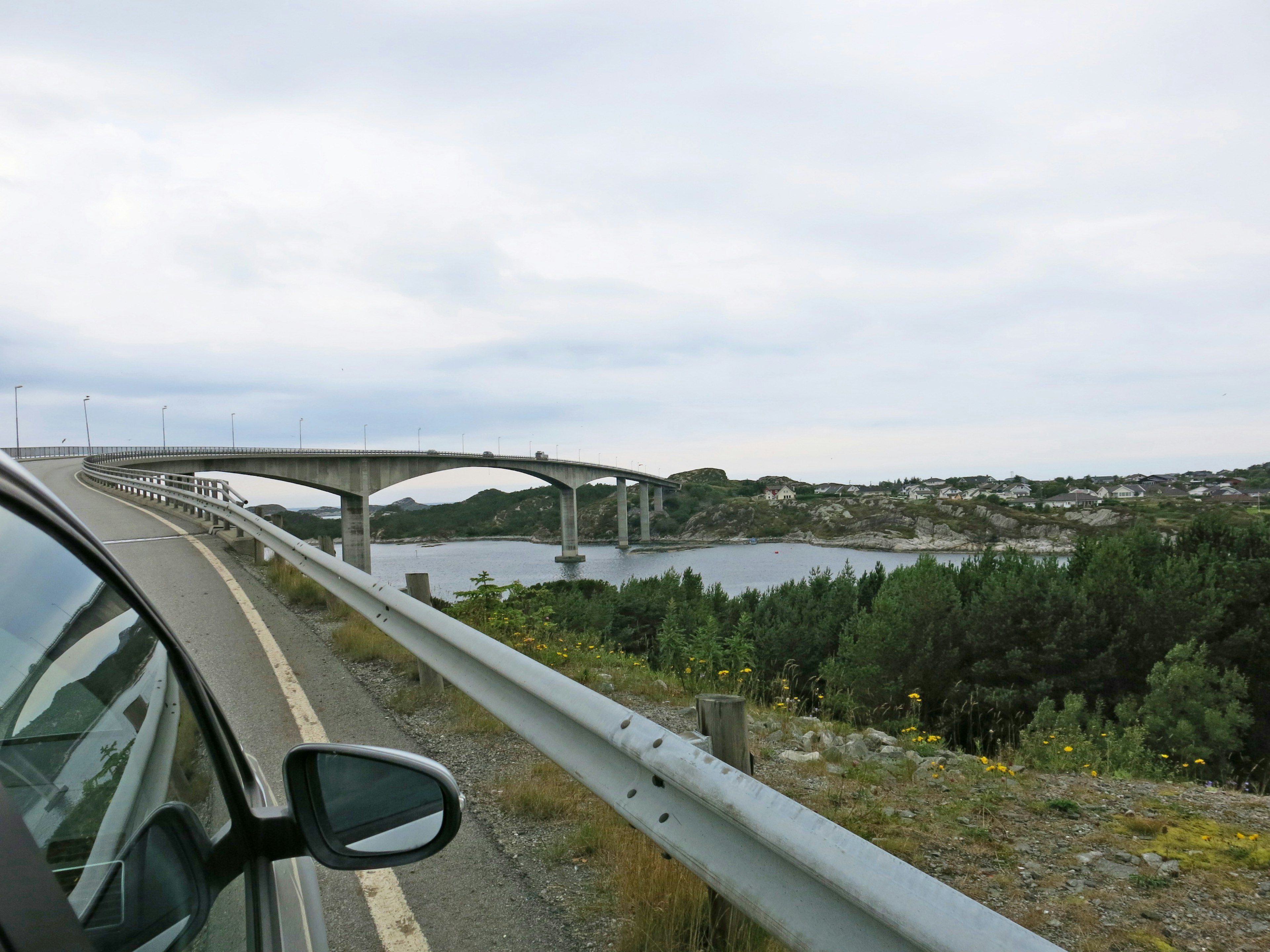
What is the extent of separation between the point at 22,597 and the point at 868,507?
123 m

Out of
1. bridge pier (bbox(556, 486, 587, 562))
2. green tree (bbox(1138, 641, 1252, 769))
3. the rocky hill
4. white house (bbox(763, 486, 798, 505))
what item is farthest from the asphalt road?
white house (bbox(763, 486, 798, 505))

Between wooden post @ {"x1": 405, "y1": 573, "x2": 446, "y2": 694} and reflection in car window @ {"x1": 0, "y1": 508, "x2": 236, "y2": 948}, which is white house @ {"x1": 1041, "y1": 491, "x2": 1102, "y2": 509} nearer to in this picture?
wooden post @ {"x1": 405, "y1": 573, "x2": 446, "y2": 694}

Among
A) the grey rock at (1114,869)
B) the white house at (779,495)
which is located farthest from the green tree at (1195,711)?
the white house at (779,495)

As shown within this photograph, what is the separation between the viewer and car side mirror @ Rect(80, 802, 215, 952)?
1108mm

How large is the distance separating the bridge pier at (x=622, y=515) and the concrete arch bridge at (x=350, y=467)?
16244mm

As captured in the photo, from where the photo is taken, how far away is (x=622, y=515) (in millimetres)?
105375

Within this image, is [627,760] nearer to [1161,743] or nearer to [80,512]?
[1161,743]

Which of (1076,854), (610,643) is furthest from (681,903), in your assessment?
(610,643)

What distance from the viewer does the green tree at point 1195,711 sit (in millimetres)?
15023

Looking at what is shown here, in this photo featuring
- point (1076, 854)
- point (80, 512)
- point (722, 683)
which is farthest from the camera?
point (80, 512)

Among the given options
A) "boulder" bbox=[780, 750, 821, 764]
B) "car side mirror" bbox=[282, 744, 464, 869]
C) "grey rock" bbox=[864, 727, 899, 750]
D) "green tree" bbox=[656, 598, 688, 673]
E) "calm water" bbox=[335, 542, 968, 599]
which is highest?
"car side mirror" bbox=[282, 744, 464, 869]

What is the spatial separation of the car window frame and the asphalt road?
1.63 meters

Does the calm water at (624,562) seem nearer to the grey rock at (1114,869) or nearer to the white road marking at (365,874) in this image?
the white road marking at (365,874)

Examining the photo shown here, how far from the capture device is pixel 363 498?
214ft
